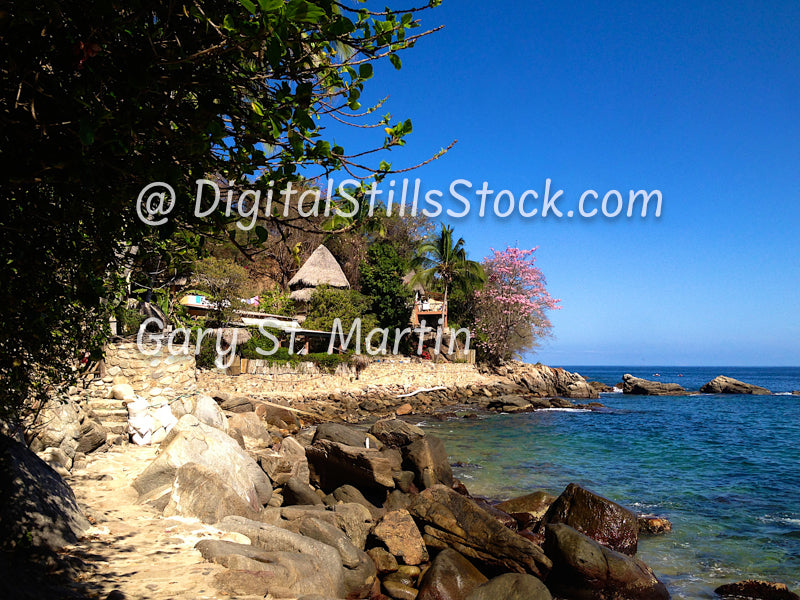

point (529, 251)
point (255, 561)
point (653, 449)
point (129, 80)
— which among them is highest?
point (529, 251)

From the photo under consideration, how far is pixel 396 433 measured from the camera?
44.4ft

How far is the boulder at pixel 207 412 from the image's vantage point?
11.0m

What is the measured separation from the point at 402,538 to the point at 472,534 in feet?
3.66

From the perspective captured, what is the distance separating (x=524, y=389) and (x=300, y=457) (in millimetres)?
31622

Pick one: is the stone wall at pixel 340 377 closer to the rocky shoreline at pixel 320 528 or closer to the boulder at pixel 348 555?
the rocky shoreline at pixel 320 528

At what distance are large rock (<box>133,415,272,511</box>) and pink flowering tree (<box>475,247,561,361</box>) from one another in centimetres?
3229

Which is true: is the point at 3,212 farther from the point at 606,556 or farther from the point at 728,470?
the point at 728,470

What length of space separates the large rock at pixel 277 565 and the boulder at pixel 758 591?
20.6ft

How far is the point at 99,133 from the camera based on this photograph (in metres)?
2.32

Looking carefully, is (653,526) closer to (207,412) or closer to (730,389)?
(207,412)

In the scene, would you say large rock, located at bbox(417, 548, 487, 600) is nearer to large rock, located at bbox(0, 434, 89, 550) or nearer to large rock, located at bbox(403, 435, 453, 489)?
large rock, located at bbox(403, 435, 453, 489)

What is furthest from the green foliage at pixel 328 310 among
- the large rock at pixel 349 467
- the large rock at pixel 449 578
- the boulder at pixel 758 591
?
the boulder at pixel 758 591

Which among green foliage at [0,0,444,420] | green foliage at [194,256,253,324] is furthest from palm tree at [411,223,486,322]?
green foliage at [0,0,444,420]

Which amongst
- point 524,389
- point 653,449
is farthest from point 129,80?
point 524,389
